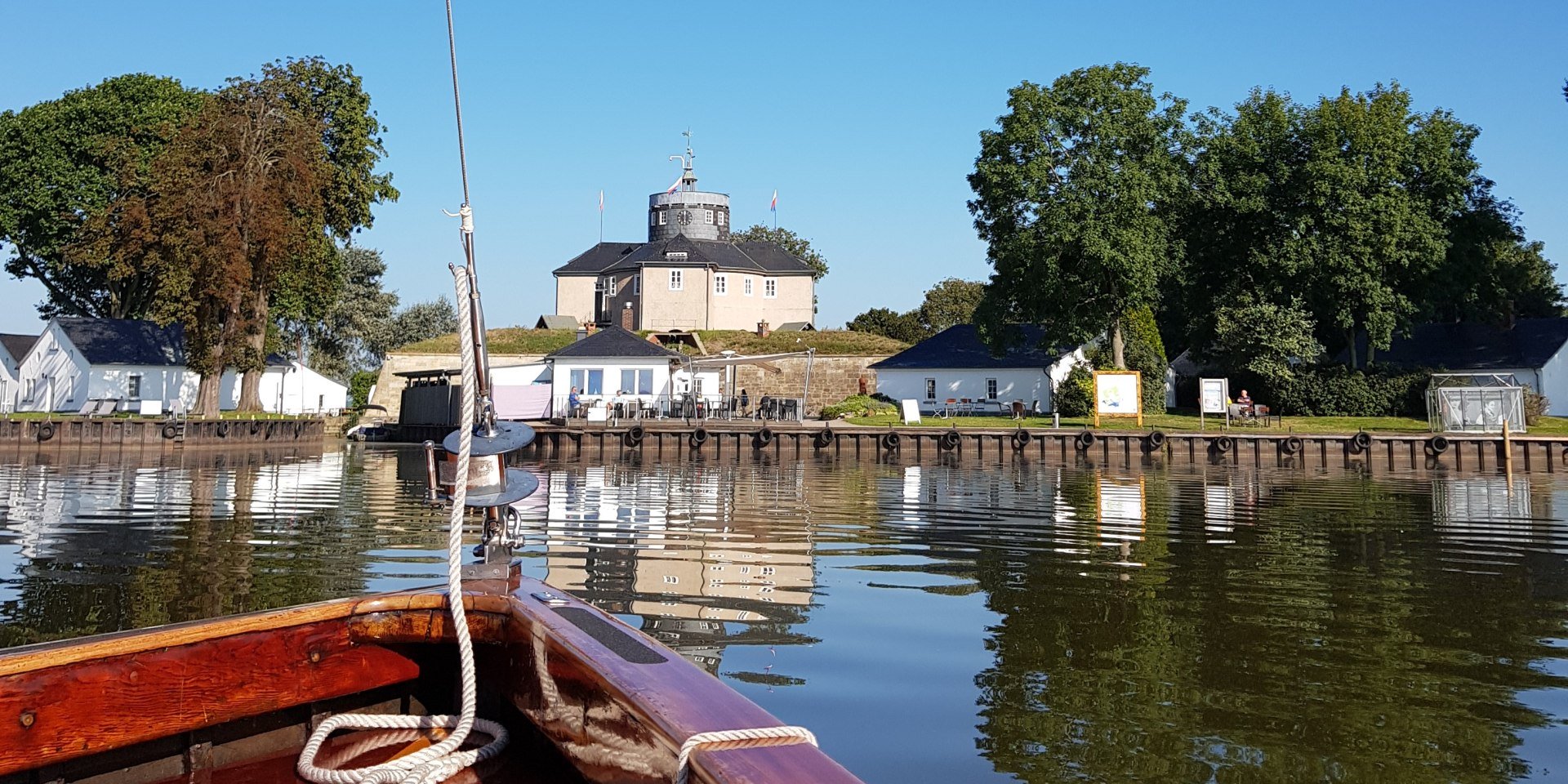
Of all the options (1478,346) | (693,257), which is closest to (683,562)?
(1478,346)

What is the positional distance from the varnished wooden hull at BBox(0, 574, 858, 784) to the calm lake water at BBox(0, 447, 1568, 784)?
6.13 ft

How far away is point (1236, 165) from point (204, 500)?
41584 millimetres

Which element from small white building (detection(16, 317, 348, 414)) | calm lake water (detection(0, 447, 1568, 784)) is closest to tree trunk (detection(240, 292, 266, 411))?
small white building (detection(16, 317, 348, 414))

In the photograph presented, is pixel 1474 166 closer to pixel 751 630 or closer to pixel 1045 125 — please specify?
pixel 1045 125

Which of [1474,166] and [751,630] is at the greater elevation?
[1474,166]

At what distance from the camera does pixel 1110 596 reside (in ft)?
31.1

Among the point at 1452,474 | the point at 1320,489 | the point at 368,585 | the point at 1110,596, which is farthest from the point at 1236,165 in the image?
the point at 368,585

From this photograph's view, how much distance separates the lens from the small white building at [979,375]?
48.7 metres

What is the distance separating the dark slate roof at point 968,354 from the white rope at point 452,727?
44.0 m

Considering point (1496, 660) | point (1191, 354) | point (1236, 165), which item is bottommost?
point (1496, 660)

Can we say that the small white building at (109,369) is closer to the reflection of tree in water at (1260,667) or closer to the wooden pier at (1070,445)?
the wooden pier at (1070,445)

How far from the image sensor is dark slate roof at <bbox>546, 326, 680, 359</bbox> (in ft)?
147

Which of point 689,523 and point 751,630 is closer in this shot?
point 751,630

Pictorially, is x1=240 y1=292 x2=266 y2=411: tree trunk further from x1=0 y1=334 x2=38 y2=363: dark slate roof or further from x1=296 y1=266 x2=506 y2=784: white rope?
x1=296 y1=266 x2=506 y2=784: white rope
